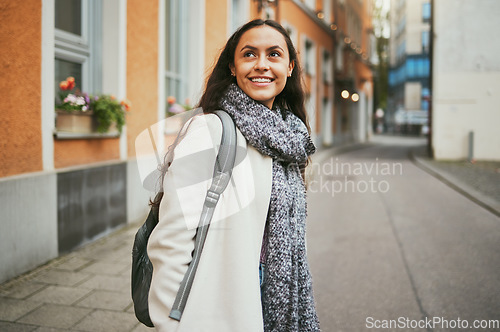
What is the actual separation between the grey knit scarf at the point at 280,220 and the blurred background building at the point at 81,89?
2.75ft

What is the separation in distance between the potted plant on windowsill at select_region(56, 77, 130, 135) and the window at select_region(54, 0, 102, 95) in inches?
11.6

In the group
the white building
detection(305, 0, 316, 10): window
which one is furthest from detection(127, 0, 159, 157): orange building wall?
detection(305, 0, 316, 10): window

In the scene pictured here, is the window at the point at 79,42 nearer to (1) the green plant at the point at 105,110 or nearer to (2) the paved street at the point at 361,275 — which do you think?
(1) the green plant at the point at 105,110

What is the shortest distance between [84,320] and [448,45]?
17.1 metres

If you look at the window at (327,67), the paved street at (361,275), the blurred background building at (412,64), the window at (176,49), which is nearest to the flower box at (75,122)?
the paved street at (361,275)

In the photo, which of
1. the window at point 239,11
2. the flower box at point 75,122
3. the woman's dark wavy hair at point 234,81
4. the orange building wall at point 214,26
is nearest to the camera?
the woman's dark wavy hair at point 234,81

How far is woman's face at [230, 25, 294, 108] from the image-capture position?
1.82 meters

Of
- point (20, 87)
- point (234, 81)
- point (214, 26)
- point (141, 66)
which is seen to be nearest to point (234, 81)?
point (234, 81)

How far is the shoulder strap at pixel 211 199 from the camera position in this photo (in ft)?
4.99

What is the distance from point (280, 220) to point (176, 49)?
767 centimetres

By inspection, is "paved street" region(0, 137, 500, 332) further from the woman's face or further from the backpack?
the woman's face

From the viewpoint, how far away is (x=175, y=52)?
8.83m

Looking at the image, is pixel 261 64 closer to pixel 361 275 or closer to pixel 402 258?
pixel 361 275

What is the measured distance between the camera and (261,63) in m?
1.81
